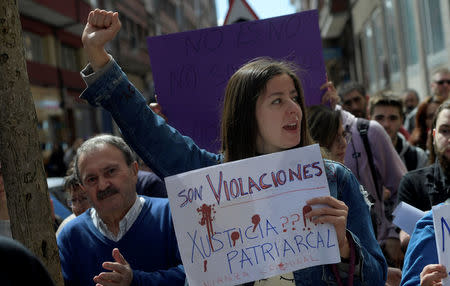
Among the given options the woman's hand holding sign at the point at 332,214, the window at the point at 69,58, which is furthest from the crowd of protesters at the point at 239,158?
the window at the point at 69,58

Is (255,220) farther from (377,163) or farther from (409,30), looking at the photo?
(409,30)

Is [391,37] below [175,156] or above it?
above

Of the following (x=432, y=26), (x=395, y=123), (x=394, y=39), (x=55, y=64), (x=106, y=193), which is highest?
(x=55, y=64)

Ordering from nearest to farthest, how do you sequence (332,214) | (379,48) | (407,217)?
(332,214), (407,217), (379,48)

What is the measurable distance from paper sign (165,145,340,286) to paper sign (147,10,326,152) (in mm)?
1592

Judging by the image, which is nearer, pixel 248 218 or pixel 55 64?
pixel 248 218

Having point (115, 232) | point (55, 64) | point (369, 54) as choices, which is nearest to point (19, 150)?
point (115, 232)

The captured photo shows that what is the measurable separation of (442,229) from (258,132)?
75 cm

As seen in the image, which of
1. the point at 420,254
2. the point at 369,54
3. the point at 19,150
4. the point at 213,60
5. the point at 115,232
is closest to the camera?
the point at 19,150

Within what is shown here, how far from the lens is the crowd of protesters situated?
91.2 inches

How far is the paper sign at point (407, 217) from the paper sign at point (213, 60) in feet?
4.13

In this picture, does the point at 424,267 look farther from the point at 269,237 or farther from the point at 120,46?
the point at 120,46

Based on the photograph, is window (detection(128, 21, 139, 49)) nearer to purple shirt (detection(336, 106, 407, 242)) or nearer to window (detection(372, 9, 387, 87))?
window (detection(372, 9, 387, 87))

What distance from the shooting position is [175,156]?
257 centimetres
